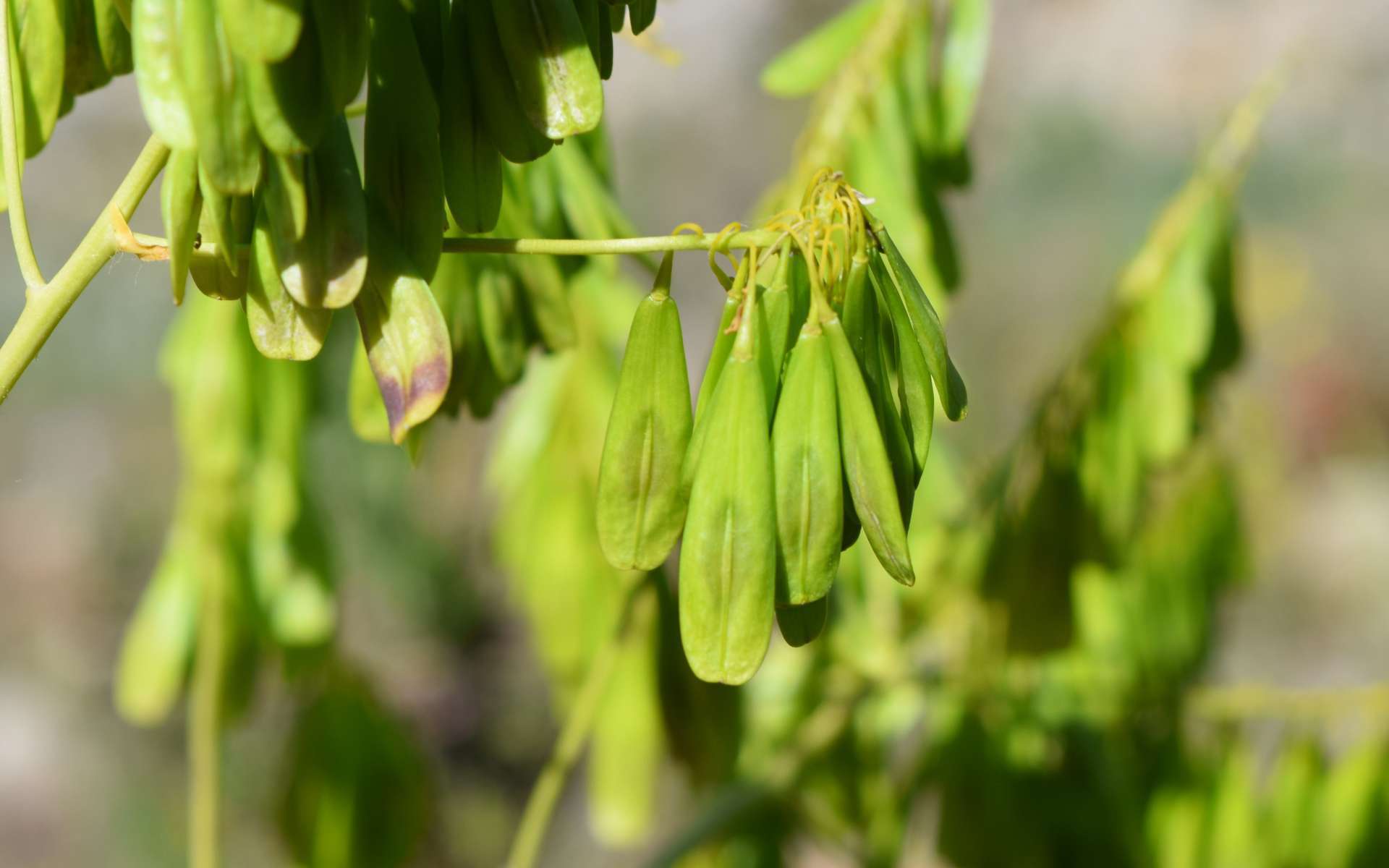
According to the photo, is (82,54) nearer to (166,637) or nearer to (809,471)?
(809,471)

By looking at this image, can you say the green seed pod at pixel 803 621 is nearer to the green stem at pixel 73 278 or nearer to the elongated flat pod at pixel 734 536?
the elongated flat pod at pixel 734 536

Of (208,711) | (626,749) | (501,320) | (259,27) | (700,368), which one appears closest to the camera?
(259,27)

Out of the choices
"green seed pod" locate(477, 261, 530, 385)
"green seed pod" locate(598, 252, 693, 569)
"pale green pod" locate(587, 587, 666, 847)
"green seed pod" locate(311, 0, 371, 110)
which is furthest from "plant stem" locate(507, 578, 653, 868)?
"green seed pod" locate(311, 0, 371, 110)

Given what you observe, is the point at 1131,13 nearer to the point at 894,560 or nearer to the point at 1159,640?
the point at 1159,640

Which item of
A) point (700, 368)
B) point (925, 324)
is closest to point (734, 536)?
point (925, 324)

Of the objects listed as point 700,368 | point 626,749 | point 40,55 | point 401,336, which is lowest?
point 700,368

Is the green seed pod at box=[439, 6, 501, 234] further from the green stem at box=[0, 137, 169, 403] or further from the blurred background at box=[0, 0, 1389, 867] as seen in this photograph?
the blurred background at box=[0, 0, 1389, 867]

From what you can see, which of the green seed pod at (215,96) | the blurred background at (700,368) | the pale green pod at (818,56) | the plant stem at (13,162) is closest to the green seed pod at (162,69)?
the green seed pod at (215,96)
